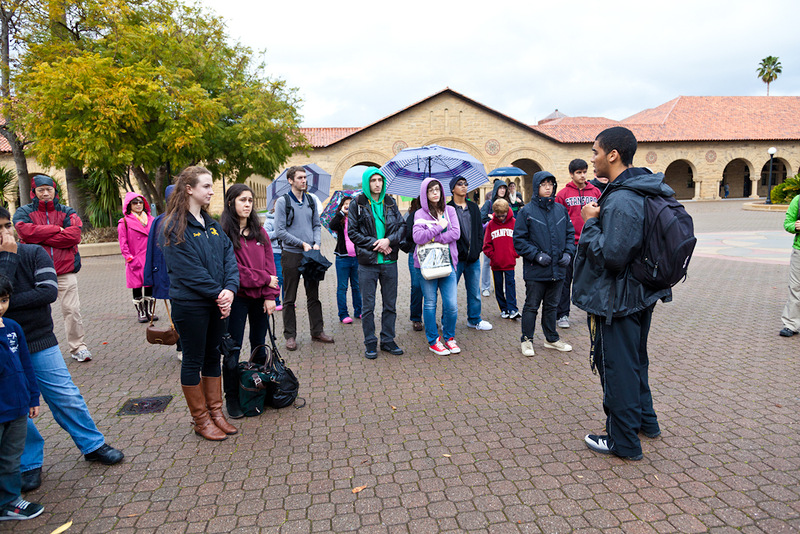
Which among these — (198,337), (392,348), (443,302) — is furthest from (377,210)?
(198,337)

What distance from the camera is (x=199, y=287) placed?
3451 mm

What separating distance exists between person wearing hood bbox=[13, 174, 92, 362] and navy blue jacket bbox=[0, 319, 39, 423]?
9.00 ft

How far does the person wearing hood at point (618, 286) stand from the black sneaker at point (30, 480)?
12.2 feet

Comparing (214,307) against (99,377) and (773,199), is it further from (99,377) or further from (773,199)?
(773,199)

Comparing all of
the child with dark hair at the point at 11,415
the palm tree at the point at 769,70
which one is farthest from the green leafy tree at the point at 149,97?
the palm tree at the point at 769,70

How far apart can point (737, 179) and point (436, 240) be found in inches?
2076

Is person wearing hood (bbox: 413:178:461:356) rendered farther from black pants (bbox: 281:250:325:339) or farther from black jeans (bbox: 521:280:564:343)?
black pants (bbox: 281:250:325:339)

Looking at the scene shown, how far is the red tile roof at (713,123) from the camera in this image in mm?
38250

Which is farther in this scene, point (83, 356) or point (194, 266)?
point (83, 356)

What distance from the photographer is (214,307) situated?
3.64 m

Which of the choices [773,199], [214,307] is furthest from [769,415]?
[773,199]

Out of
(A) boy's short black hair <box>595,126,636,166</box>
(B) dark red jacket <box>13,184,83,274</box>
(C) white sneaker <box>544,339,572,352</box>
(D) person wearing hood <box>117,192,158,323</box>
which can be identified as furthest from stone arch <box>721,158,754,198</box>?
(B) dark red jacket <box>13,184,83,274</box>

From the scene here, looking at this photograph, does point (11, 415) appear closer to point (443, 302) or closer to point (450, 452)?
point (450, 452)

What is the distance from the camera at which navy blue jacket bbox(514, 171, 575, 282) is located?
5.36m
